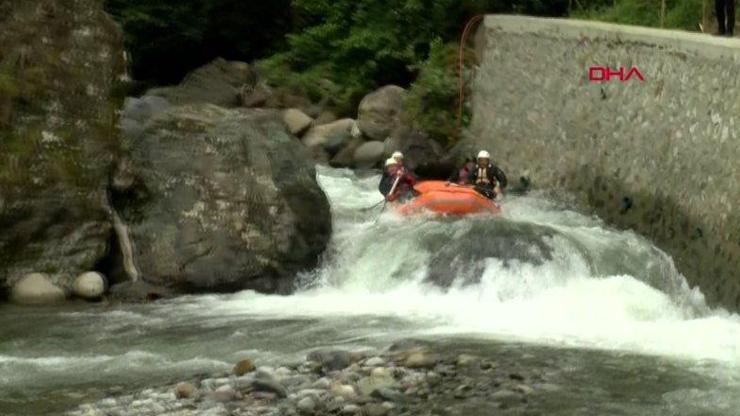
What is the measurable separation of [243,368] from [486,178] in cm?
716

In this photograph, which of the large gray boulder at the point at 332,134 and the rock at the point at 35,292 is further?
the large gray boulder at the point at 332,134

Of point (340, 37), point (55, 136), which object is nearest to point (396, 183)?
point (55, 136)

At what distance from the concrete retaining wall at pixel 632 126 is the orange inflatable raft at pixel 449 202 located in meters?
1.56

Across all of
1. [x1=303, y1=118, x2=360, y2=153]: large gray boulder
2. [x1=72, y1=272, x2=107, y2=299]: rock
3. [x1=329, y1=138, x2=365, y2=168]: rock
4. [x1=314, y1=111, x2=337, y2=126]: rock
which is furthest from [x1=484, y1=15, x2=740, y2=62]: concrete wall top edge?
[x1=72, y1=272, x2=107, y2=299]: rock

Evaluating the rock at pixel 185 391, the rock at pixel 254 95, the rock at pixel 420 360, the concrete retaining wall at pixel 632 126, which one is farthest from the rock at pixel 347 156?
the rock at pixel 185 391

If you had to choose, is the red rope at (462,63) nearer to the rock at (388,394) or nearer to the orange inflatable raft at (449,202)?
the orange inflatable raft at (449,202)

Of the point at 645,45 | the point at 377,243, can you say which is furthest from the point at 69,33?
the point at 645,45

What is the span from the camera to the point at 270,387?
9.55m

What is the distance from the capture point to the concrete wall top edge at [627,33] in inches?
536

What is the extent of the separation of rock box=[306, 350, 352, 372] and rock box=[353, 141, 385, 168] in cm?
1130

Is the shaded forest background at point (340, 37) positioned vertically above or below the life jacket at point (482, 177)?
above

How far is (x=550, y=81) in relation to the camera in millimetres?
18312

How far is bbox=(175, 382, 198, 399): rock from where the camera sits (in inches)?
373

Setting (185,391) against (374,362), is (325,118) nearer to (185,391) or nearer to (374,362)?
(374,362)
